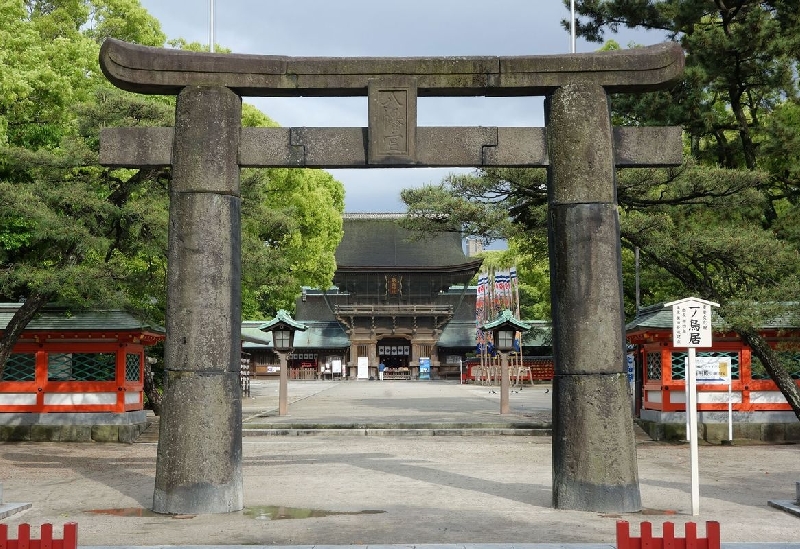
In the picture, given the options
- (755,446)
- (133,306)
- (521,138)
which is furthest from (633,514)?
(133,306)

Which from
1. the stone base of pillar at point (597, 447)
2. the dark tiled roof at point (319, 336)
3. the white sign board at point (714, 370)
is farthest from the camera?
the dark tiled roof at point (319, 336)

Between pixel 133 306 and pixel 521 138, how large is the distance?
12.0 m

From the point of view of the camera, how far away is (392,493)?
11742mm

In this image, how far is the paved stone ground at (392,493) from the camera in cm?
864

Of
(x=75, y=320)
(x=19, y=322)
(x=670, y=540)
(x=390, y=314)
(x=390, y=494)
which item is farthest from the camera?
(x=390, y=314)

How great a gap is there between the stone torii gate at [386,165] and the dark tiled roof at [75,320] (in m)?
9.89

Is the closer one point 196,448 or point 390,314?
point 196,448

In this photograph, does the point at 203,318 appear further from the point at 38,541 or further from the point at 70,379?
the point at 70,379

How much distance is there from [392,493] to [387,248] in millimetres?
53164

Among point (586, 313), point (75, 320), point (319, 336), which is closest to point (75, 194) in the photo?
point (75, 320)

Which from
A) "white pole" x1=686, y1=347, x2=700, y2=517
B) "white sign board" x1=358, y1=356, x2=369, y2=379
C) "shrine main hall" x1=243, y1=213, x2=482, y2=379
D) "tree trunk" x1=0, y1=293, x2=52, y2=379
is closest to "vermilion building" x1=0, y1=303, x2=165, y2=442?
"tree trunk" x1=0, y1=293, x2=52, y2=379

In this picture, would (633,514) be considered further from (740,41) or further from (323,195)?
(323,195)

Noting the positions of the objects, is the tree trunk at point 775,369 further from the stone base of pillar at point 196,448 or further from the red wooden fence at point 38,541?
the red wooden fence at point 38,541

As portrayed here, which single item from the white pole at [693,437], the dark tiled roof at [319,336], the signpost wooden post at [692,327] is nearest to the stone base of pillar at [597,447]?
the white pole at [693,437]
